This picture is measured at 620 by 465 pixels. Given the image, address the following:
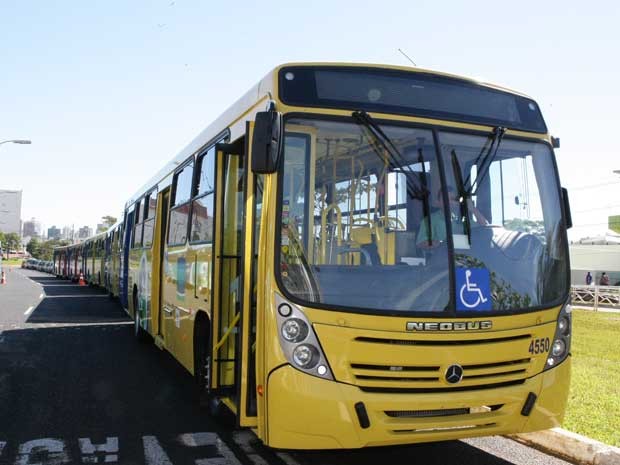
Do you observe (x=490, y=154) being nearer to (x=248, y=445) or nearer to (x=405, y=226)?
(x=405, y=226)

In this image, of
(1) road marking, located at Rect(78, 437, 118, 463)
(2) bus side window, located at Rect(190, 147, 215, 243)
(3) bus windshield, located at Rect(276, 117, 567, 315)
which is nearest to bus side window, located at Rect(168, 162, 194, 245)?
(2) bus side window, located at Rect(190, 147, 215, 243)

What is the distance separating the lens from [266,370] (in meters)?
4.72

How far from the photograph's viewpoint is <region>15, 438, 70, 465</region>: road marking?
5535 mm

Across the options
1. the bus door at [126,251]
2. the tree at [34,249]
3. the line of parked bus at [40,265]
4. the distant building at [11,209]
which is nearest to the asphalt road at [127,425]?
the bus door at [126,251]

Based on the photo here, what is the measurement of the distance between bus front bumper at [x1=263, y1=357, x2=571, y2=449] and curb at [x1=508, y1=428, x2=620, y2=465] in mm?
1096

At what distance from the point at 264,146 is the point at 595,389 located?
5.85 metres

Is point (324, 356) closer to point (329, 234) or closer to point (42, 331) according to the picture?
point (329, 234)

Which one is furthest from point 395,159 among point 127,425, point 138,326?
point 138,326

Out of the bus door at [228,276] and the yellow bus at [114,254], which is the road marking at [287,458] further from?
the yellow bus at [114,254]

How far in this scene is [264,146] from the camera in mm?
4727

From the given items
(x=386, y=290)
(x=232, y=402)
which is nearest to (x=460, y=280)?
(x=386, y=290)

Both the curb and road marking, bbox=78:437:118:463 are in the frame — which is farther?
road marking, bbox=78:437:118:463

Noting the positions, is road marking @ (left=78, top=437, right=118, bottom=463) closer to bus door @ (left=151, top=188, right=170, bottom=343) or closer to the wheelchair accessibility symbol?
the wheelchair accessibility symbol

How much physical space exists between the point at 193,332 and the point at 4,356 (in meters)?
5.45
